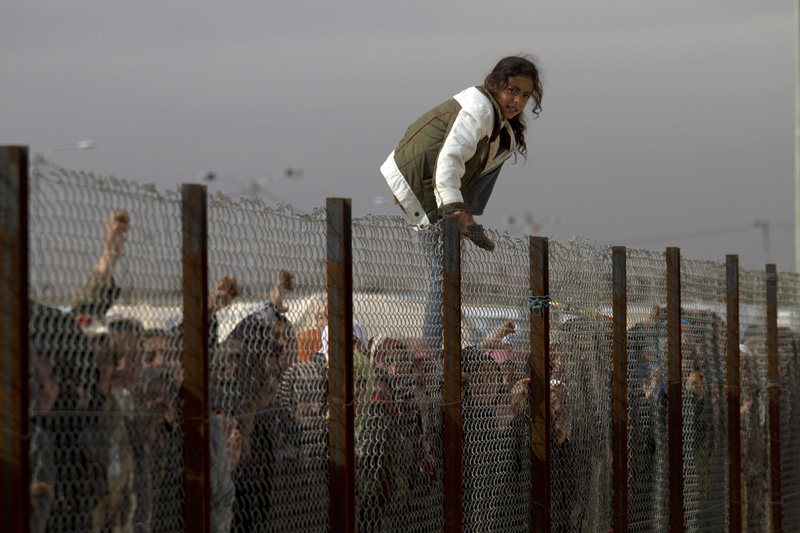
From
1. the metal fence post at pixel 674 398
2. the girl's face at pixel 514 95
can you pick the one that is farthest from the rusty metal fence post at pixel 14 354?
the metal fence post at pixel 674 398

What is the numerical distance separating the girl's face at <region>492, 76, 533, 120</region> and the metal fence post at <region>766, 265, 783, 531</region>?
428 cm

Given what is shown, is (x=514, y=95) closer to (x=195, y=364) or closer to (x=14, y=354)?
(x=195, y=364)

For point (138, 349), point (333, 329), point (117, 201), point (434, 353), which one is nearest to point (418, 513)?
point (434, 353)

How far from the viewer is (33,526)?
2.80m

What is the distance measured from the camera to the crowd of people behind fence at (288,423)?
288cm

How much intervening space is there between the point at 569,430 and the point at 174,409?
9.86 ft

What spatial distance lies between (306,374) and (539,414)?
74.4 inches

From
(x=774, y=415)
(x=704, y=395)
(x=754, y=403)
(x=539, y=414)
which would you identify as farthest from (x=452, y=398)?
(x=774, y=415)

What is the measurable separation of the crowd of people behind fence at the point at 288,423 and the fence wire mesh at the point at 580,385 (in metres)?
0.01

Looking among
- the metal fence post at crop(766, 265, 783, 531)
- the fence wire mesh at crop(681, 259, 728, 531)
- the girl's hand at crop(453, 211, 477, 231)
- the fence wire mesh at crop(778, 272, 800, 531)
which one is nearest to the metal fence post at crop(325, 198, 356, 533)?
the girl's hand at crop(453, 211, 477, 231)

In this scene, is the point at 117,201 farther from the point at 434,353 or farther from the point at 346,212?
the point at 434,353

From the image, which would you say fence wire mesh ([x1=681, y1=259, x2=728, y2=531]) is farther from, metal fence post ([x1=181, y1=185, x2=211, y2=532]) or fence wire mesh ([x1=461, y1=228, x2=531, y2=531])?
metal fence post ([x1=181, y1=185, x2=211, y2=532])

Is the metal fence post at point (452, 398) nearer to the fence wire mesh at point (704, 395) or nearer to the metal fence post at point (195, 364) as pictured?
the metal fence post at point (195, 364)

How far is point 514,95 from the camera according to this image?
18.5 feet
